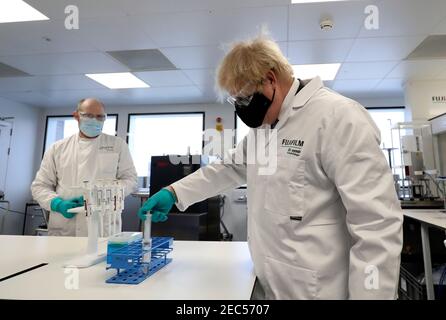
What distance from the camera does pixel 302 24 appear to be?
7.93ft

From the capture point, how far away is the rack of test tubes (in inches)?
30.8

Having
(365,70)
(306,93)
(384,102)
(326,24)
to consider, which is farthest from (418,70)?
(306,93)

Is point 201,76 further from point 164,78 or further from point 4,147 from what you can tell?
point 4,147

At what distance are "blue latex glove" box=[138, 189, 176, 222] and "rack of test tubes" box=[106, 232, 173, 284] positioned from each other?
0.14m

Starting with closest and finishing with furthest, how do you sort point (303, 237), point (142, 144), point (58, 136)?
point (303, 237), point (142, 144), point (58, 136)

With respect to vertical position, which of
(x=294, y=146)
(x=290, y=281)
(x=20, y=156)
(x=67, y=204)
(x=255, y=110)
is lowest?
(x=290, y=281)

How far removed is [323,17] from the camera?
2.30 m

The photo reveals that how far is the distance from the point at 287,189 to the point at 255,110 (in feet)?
0.96

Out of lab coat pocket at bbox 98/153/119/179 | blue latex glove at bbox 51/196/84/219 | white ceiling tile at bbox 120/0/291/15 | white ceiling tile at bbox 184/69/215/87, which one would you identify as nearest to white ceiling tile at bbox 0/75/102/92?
white ceiling tile at bbox 184/69/215/87

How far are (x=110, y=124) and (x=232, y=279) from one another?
4.89m

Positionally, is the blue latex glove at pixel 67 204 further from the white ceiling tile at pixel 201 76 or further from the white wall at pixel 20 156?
the white wall at pixel 20 156
